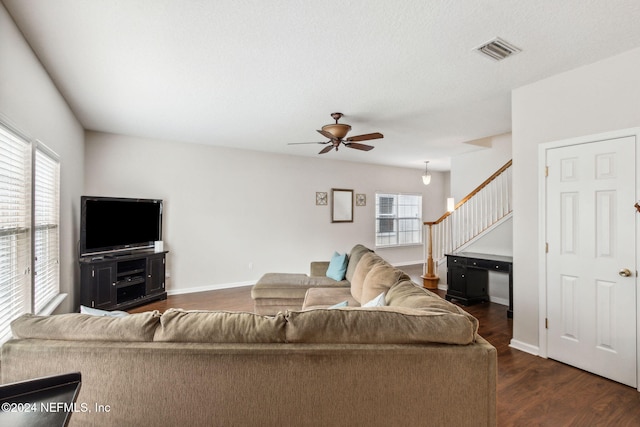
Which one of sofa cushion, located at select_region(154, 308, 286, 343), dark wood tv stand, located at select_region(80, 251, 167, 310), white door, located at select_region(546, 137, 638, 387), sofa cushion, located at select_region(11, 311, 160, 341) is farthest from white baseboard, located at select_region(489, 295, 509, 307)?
dark wood tv stand, located at select_region(80, 251, 167, 310)

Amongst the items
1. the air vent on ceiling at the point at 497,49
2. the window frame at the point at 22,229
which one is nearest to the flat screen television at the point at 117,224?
the window frame at the point at 22,229

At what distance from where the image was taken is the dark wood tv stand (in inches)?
151

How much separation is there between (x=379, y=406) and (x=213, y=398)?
27.9 inches

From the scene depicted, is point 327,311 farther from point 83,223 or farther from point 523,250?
point 83,223

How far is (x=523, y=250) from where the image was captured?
9.91ft

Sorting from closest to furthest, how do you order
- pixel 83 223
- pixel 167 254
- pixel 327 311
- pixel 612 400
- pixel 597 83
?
pixel 327 311
pixel 612 400
pixel 597 83
pixel 83 223
pixel 167 254

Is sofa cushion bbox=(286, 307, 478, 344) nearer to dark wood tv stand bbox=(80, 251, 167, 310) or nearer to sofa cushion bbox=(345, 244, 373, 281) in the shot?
sofa cushion bbox=(345, 244, 373, 281)

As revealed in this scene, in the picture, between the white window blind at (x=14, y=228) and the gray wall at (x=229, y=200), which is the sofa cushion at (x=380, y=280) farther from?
the gray wall at (x=229, y=200)

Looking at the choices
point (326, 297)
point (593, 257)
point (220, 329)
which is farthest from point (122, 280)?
point (593, 257)

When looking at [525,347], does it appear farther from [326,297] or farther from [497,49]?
[497,49]

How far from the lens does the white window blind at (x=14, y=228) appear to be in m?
2.00

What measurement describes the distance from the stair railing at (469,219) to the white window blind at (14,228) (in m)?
5.40

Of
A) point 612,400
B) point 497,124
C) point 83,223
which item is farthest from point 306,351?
point 497,124

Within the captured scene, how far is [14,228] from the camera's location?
2.14m
